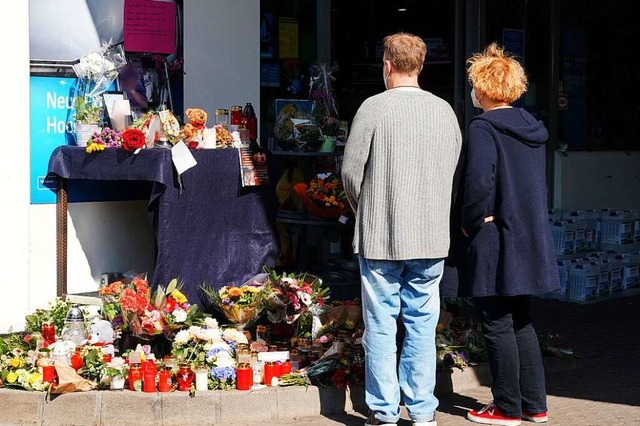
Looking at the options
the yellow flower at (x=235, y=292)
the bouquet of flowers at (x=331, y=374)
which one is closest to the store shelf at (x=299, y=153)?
the yellow flower at (x=235, y=292)

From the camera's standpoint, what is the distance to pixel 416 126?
5691 millimetres

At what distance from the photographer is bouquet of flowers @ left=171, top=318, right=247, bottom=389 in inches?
250

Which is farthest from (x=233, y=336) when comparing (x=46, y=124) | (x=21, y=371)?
(x=46, y=124)

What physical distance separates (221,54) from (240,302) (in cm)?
222

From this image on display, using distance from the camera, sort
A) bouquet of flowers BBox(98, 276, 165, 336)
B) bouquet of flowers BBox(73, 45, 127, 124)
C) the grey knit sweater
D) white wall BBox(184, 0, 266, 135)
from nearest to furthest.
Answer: the grey knit sweater → bouquet of flowers BBox(98, 276, 165, 336) → bouquet of flowers BBox(73, 45, 127, 124) → white wall BBox(184, 0, 266, 135)

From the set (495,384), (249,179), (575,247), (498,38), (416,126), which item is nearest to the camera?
(416,126)

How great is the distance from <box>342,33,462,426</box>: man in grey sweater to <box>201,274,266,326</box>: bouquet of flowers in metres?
1.45

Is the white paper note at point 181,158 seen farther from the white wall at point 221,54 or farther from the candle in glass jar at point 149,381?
the candle in glass jar at point 149,381

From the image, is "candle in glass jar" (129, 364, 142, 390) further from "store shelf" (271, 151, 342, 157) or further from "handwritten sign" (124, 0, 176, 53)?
"handwritten sign" (124, 0, 176, 53)

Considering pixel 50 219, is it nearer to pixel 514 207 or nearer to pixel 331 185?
pixel 331 185

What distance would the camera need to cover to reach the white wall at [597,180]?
11820 mm

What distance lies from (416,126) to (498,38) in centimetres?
625

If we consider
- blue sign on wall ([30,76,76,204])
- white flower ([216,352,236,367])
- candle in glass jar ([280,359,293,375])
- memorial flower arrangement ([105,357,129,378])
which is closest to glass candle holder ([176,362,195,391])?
white flower ([216,352,236,367])

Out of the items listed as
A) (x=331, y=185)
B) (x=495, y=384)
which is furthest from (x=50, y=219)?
(x=495, y=384)
